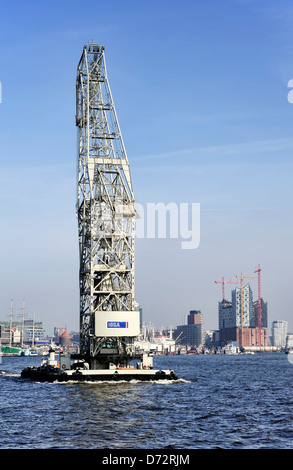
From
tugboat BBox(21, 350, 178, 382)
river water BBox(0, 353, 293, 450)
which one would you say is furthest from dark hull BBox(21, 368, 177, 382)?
river water BBox(0, 353, 293, 450)

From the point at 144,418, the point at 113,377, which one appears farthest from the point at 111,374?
the point at 144,418

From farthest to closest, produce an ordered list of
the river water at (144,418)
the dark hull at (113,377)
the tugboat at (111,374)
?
1. the tugboat at (111,374)
2. the dark hull at (113,377)
3. the river water at (144,418)

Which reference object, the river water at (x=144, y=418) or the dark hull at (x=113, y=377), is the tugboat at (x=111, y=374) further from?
the river water at (x=144, y=418)

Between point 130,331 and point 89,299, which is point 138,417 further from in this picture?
point 89,299

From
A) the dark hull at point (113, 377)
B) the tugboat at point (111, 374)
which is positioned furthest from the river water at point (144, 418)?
the tugboat at point (111, 374)

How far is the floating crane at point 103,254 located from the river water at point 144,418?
1589 cm

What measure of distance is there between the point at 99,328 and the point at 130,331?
193 inches

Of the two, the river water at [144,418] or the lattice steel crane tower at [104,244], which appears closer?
the river water at [144,418]

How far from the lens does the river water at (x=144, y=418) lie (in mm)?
42031

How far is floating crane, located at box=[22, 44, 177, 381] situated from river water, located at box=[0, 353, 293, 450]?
15.9 m

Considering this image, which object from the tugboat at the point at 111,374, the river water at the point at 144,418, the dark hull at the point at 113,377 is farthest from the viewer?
the tugboat at the point at 111,374

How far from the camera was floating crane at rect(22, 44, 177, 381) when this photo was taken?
100688 millimetres

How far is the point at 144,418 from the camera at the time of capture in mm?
54125
